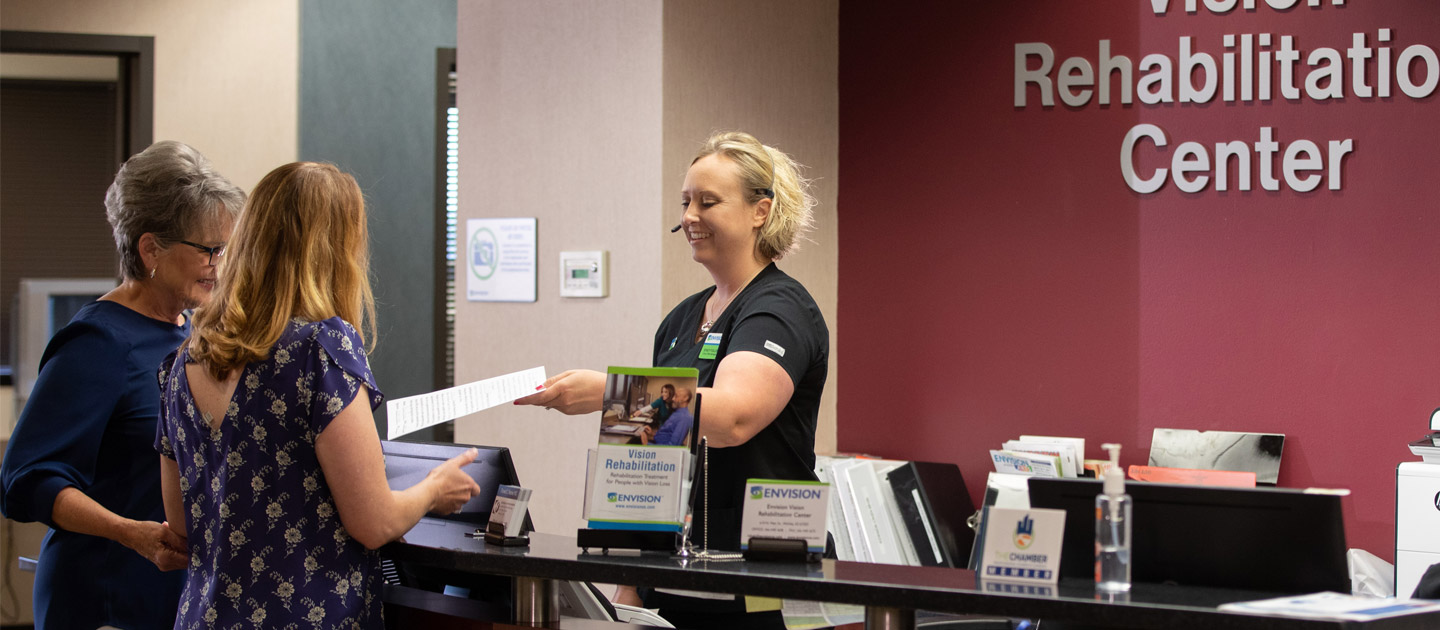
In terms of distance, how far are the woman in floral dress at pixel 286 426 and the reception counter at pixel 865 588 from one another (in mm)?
164

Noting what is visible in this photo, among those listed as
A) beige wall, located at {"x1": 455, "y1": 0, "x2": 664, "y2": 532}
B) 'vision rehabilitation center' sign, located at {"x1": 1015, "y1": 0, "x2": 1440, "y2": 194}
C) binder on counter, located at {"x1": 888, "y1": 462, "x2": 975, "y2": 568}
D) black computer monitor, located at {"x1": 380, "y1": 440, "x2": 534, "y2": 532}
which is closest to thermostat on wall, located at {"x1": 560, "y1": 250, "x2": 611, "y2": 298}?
A: beige wall, located at {"x1": 455, "y1": 0, "x2": 664, "y2": 532}

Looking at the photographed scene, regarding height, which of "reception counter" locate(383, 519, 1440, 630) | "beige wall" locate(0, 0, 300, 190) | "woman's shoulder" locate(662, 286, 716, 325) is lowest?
"reception counter" locate(383, 519, 1440, 630)

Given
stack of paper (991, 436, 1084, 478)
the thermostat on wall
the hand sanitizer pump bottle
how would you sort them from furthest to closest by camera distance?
the thermostat on wall < stack of paper (991, 436, 1084, 478) < the hand sanitizer pump bottle

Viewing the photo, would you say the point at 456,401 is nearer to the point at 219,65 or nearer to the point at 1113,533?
the point at 1113,533

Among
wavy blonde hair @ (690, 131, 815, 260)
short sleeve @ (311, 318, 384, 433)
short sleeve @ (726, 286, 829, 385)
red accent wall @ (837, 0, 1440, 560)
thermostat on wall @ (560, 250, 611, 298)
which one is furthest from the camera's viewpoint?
thermostat on wall @ (560, 250, 611, 298)

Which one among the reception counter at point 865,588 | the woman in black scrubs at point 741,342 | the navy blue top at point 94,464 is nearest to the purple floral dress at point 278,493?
the reception counter at point 865,588

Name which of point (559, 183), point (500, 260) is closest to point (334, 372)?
point (559, 183)

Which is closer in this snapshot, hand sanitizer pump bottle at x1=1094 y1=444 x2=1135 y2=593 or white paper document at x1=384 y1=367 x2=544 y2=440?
hand sanitizer pump bottle at x1=1094 y1=444 x2=1135 y2=593

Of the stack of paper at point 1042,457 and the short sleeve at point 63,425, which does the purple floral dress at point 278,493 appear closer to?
the short sleeve at point 63,425

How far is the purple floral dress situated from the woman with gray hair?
1.37ft

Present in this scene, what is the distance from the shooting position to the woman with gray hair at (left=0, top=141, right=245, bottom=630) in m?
2.13

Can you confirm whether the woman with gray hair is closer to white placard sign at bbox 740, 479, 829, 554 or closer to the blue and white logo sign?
white placard sign at bbox 740, 479, 829, 554

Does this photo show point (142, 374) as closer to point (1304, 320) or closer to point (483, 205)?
point (483, 205)

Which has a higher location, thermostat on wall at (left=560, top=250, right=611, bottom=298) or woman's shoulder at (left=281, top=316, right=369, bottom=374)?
thermostat on wall at (left=560, top=250, right=611, bottom=298)
